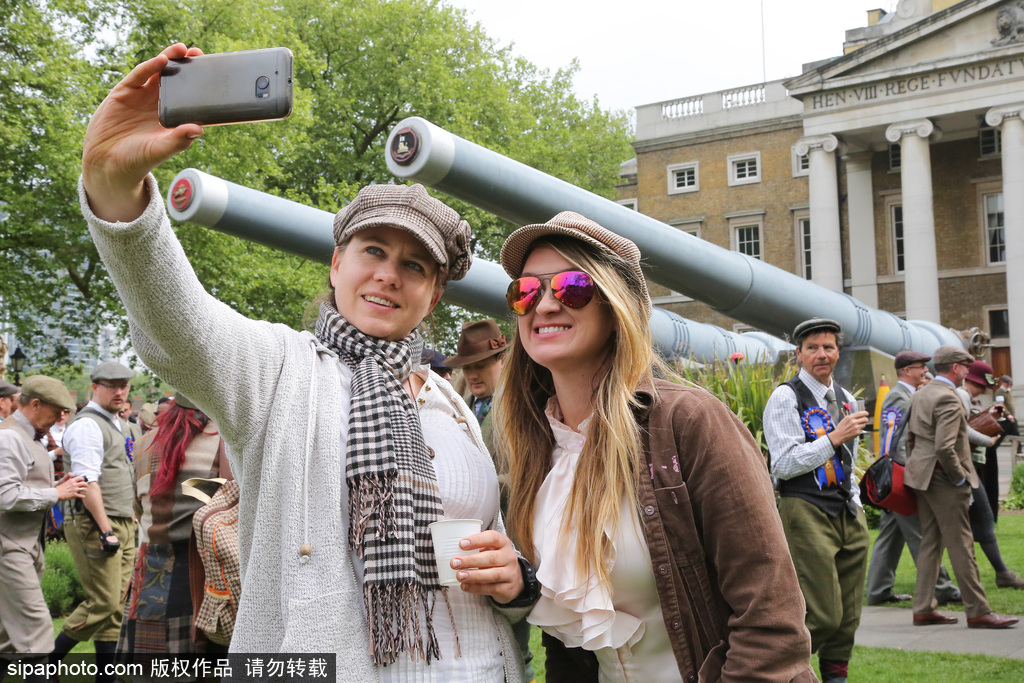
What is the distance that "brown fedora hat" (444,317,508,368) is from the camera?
6.57 metres

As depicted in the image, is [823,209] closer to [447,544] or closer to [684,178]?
[684,178]

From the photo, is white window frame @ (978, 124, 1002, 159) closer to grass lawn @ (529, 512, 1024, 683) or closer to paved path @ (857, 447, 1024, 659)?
grass lawn @ (529, 512, 1024, 683)

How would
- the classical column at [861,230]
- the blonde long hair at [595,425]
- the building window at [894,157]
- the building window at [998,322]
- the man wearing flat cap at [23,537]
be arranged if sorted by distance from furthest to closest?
the classical column at [861,230]
the building window at [894,157]
the building window at [998,322]
the man wearing flat cap at [23,537]
the blonde long hair at [595,425]

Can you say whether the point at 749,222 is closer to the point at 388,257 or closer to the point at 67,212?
the point at 67,212

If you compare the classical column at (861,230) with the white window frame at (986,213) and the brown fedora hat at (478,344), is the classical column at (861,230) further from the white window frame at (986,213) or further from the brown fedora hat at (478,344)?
the brown fedora hat at (478,344)

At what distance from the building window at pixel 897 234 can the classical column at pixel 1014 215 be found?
18.6 feet

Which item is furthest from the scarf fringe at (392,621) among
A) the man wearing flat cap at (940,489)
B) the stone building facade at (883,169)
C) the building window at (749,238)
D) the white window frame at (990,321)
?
the building window at (749,238)

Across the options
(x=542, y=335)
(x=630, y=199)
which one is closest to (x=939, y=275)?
(x=630, y=199)

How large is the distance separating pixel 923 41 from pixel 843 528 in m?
31.5

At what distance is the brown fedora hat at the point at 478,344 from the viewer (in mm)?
6566

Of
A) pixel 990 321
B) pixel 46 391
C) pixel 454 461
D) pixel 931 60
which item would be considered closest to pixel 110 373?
pixel 46 391

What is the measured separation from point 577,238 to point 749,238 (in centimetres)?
3984

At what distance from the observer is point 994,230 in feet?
115

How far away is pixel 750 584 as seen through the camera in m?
2.02
